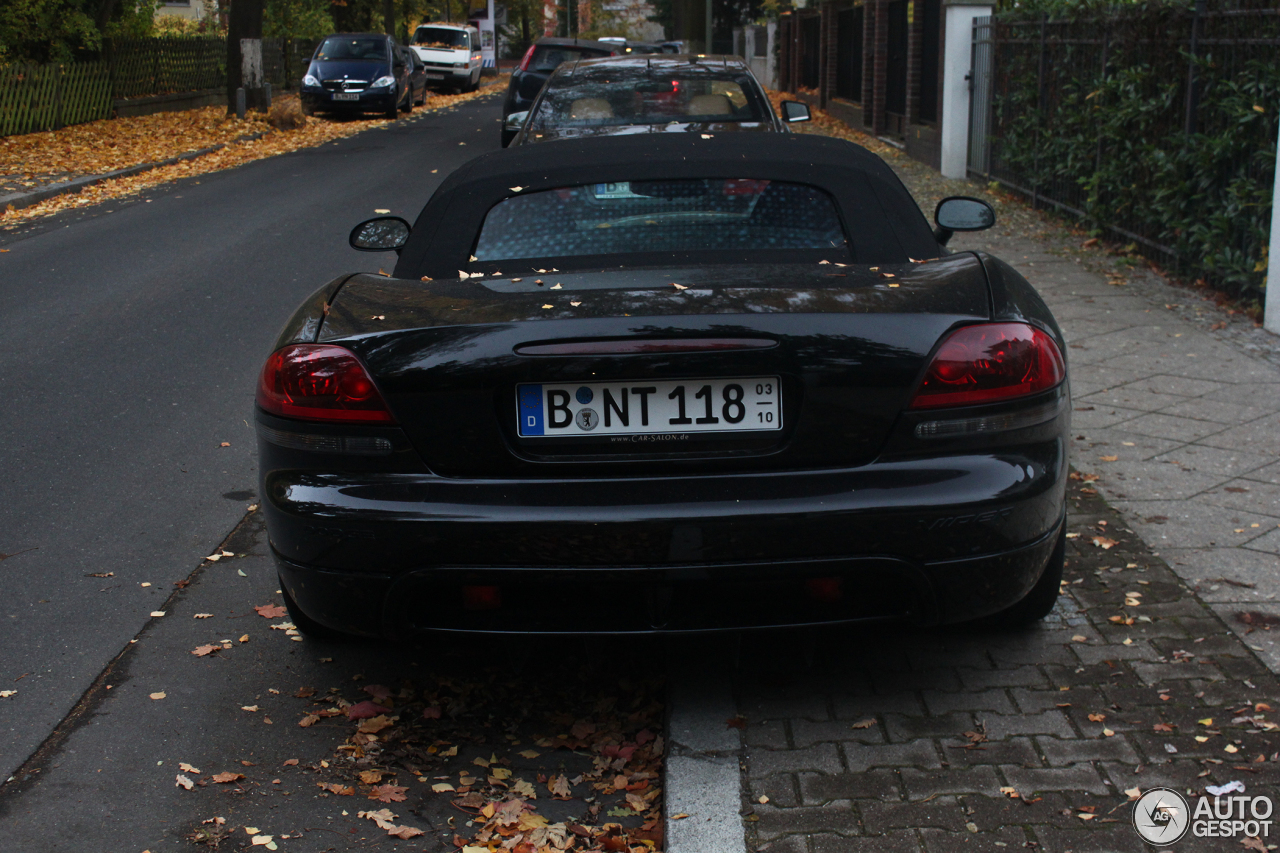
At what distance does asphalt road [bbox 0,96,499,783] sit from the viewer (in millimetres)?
3998

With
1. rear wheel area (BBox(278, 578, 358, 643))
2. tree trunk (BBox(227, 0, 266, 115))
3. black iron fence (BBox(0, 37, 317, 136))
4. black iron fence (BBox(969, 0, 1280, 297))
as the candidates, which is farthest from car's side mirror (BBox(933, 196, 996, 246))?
tree trunk (BBox(227, 0, 266, 115))

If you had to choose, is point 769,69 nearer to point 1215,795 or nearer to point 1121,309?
point 1121,309

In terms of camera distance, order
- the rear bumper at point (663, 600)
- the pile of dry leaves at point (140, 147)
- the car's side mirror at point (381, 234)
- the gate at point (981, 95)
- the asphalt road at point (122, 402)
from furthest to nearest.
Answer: the pile of dry leaves at point (140, 147) < the gate at point (981, 95) < the car's side mirror at point (381, 234) < the asphalt road at point (122, 402) < the rear bumper at point (663, 600)

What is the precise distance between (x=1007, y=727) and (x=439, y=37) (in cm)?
4629

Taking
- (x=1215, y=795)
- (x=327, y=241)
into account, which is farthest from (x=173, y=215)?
(x=1215, y=795)

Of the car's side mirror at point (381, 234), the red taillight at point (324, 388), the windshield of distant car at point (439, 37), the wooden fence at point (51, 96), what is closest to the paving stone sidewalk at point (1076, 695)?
the red taillight at point (324, 388)

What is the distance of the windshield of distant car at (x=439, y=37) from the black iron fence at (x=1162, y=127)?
34905 mm

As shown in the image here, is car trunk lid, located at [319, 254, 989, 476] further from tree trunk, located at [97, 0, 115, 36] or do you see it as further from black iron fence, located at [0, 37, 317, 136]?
tree trunk, located at [97, 0, 115, 36]

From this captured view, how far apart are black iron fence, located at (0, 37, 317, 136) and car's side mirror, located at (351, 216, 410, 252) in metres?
19.6

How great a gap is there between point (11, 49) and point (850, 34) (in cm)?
1607

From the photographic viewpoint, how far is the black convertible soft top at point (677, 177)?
3.65 metres

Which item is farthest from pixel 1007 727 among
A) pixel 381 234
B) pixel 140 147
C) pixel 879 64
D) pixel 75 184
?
pixel 140 147

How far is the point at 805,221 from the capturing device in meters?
3.71

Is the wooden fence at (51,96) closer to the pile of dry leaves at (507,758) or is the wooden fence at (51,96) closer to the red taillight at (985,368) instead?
the pile of dry leaves at (507,758)
